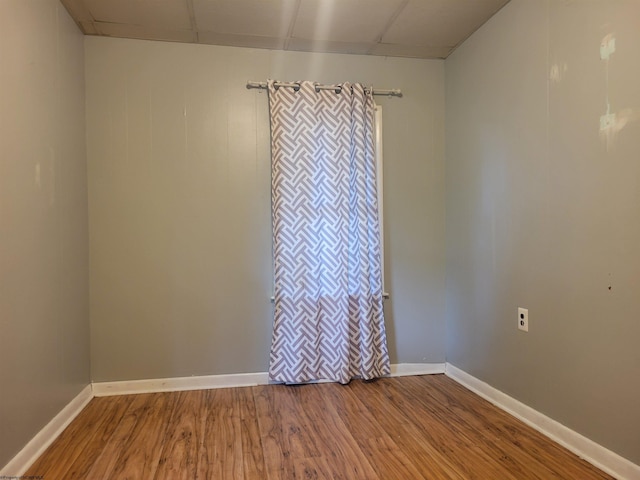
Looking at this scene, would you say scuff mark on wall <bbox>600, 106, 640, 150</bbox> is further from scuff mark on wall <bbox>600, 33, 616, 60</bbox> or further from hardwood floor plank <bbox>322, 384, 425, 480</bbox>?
hardwood floor plank <bbox>322, 384, 425, 480</bbox>

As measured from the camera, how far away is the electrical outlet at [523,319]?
202 cm

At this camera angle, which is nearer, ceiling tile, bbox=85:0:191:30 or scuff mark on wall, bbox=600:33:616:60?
scuff mark on wall, bbox=600:33:616:60

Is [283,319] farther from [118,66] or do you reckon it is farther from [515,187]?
[118,66]

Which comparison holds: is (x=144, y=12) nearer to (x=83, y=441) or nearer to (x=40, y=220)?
(x=40, y=220)

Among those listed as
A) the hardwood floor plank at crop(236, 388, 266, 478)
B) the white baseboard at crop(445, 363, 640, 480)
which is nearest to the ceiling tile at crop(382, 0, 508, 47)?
the white baseboard at crop(445, 363, 640, 480)

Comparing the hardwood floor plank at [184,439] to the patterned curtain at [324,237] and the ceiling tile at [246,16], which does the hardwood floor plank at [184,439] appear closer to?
the patterned curtain at [324,237]

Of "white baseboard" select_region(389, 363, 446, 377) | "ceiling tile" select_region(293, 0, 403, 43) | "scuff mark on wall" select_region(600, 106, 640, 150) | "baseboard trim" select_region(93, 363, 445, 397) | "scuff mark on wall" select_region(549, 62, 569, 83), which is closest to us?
"scuff mark on wall" select_region(600, 106, 640, 150)

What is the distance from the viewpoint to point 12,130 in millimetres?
1579

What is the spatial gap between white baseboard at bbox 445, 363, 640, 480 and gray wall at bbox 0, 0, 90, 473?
2.32 meters

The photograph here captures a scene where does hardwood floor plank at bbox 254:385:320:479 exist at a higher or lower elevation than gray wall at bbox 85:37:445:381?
lower

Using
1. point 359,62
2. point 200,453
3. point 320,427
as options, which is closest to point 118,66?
point 359,62

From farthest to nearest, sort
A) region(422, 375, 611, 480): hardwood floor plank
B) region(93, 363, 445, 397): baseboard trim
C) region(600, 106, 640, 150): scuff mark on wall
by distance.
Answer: region(93, 363, 445, 397): baseboard trim → region(422, 375, 611, 480): hardwood floor plank → region(600, 106, 640, 150): scuff mark on wall

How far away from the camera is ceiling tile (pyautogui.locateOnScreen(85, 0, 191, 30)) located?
2.08 meters

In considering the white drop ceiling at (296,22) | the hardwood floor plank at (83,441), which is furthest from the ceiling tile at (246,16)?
the hardwood floor plank at (83,441)
